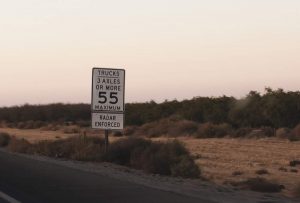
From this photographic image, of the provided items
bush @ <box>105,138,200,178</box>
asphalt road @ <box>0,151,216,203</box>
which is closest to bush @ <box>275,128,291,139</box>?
bush @ <box>105,138,200,178</box>

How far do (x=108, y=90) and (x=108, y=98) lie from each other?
0.36 m

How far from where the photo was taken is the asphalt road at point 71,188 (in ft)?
52.2

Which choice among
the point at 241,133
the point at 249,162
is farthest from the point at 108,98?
the point at 241,133

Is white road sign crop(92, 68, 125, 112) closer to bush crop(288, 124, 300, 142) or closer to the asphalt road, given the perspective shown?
the asphalt road

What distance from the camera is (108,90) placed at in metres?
29.2

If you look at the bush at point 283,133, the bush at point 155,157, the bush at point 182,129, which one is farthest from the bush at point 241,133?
the bush at point 155,157

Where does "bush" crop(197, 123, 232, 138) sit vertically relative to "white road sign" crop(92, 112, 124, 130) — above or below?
below

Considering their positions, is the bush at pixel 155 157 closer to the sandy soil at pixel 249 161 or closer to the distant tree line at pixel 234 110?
the sandy soil at pixel 249 161

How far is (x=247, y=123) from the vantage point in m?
73.5

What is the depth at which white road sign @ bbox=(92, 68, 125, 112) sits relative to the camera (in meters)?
28.8

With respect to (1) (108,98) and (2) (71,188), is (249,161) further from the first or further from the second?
(2) (71,188)

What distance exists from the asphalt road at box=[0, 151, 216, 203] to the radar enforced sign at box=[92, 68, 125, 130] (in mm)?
5193

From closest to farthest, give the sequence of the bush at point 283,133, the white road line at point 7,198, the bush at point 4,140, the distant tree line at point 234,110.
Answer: the white road line at point 7,198 → the bush at point 4,140 → the bush at point 283,133 → the distant tree line at point 234,110

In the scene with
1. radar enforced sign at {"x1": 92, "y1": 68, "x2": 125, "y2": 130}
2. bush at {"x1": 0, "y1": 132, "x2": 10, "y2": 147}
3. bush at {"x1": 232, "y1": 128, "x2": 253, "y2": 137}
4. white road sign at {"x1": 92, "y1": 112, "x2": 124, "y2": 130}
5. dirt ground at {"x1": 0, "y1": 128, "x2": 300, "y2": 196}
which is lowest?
dirt ground at {"x1": 0, "y1": 128, "x2": 300, "y2": 196}
